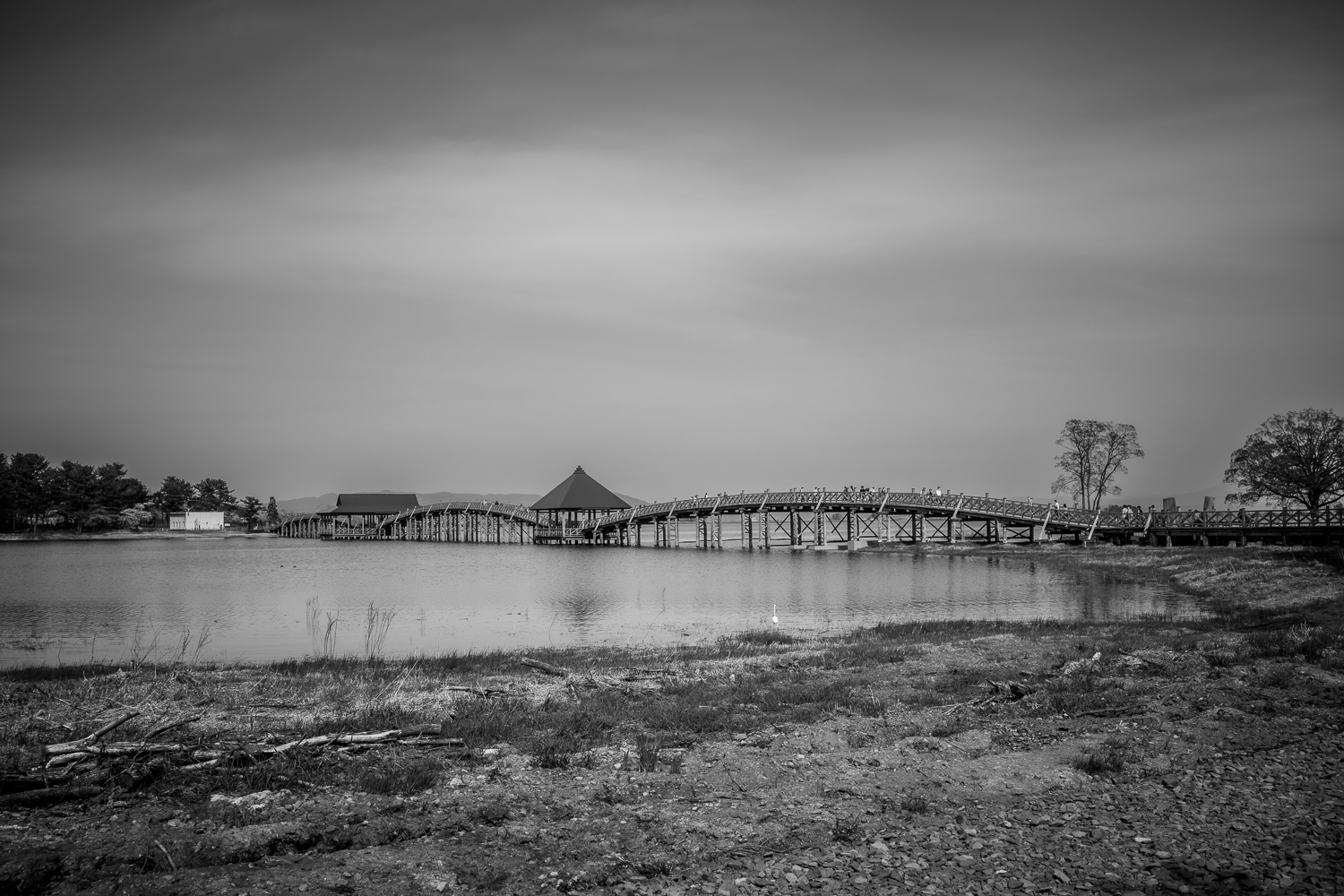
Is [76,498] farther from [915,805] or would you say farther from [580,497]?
[915,805]

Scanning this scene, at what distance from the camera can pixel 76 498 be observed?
371 ft

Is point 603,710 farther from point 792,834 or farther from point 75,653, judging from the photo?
point 75,653

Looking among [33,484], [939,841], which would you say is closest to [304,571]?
[939,841]

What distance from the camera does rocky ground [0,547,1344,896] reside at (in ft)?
19.1

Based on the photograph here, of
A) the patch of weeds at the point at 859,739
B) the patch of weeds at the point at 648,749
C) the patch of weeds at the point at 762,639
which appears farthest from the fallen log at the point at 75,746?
the patch of weeds at the point at 762,639

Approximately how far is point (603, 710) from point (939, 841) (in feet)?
18.2

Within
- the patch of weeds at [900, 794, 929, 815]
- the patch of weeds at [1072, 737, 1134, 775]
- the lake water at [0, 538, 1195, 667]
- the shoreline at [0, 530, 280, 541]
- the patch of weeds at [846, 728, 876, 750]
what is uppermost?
the patch of weeds at [1072, 737, 1134, 775]

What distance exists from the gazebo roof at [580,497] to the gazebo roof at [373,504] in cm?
3987

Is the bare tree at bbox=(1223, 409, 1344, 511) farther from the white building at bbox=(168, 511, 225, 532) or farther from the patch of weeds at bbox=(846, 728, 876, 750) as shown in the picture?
the white building at bbox=(168, 511, 225, 532)

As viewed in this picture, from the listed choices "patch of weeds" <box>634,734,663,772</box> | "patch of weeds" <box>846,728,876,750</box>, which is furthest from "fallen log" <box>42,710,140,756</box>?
"patch of weeds" <box>846,728,876,750</box>

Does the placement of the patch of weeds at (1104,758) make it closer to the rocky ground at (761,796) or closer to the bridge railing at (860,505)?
the rocky ground at (761,796)

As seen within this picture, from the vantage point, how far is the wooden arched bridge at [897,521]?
50344mm

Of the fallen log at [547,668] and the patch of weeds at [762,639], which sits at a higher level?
the fallen log at [547,668]

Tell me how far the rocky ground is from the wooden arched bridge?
44.9 meters
